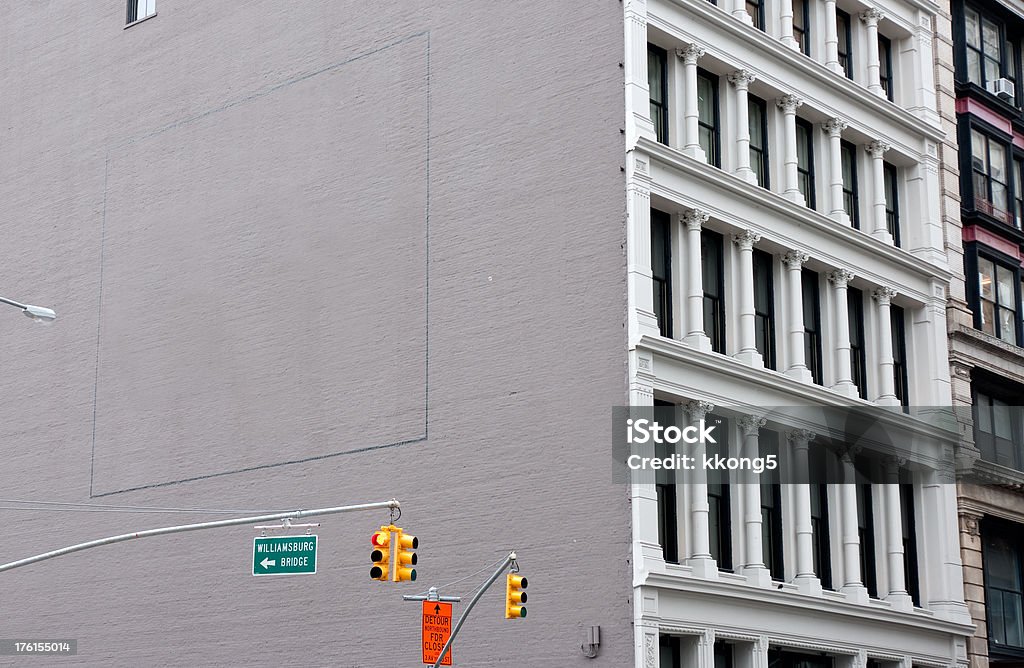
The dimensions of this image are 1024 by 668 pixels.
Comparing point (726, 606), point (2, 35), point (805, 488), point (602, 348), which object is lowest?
point (726, 606)

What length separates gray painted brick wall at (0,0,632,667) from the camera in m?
35.0

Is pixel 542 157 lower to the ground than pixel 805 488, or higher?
higher

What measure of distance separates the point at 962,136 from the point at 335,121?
1804cm

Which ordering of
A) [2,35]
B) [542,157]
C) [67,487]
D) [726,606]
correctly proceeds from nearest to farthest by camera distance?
[726,606] → [542,157] → [67,487] → [2,35]

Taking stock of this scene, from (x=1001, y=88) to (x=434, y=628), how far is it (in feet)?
84.2

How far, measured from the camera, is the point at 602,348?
3419cm

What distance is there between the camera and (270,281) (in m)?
41.9

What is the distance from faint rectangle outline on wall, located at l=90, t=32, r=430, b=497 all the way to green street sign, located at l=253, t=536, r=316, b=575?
7501 millimetres

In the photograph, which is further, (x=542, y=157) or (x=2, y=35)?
(x=2, y=35)

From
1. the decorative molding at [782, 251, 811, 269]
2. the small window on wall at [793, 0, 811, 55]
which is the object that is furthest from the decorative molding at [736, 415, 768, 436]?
the small window on wall at [793, 0, 811, 55]

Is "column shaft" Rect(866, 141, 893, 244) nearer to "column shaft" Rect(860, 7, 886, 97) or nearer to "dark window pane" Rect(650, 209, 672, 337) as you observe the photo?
"column shaft" Rect(860, 7, 886, 97)

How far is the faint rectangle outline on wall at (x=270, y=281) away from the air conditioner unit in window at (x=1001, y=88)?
59.7 feet

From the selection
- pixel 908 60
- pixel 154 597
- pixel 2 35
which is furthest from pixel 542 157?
pixel 2 35

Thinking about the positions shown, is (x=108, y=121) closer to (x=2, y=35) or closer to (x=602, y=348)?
(x=2, y=35)
